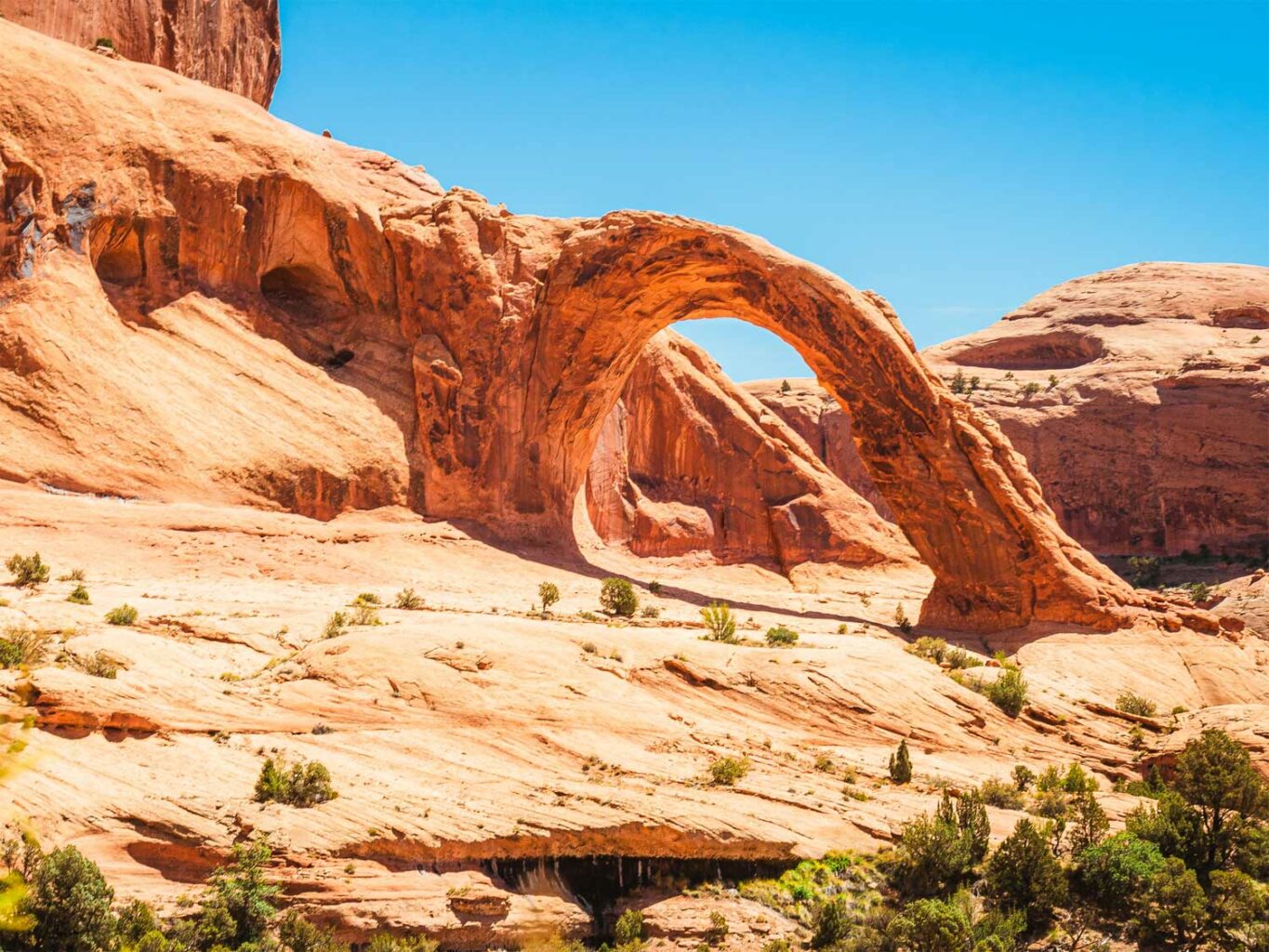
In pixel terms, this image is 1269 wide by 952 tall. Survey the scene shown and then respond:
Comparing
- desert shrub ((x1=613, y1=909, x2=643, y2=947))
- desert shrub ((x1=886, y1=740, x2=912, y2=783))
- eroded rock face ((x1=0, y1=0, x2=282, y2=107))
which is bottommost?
desert shrub ((x1=613, y1=909, x2=643, y2=947))

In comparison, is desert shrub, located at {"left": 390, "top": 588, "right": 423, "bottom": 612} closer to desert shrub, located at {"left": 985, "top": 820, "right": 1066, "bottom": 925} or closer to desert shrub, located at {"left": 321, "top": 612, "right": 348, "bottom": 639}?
desert shrub, located at {"left": 321, "top": 612, "right": 348, "bottom": 639}

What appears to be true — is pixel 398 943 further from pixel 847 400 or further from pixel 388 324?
pixel 388 324

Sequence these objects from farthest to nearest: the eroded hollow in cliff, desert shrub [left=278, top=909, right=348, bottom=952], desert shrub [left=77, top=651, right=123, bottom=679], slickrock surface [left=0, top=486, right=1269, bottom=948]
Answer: the eroded hollow in cliff < desert shrub [left=77, top=651, right=123, bottom=679] < slickrock surface [left=0, top=486, right=1269, bottom=948] < desert shrub [left=278, top=909, right=348, bottom=952]

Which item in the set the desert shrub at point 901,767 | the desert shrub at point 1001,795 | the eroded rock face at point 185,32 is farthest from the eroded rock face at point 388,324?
the desert shrub at point 901,767

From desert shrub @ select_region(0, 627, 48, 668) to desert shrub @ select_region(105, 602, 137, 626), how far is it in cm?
160

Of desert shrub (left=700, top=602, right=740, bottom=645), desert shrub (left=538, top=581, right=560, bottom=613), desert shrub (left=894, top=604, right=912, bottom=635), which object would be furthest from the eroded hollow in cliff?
desert shrub (left=894, top=604, right=912, bottom=635)

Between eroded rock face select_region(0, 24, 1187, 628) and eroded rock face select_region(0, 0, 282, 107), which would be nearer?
eroded rock face select_region(0, 24, 1187, 628)

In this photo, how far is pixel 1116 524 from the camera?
4941cm

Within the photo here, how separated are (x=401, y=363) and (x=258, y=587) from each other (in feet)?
33.4

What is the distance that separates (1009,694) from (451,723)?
34.0ft

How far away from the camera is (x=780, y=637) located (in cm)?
2417

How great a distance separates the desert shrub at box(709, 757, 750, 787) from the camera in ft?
58.0

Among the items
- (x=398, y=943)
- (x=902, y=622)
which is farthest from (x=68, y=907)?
(x=902, y=622)

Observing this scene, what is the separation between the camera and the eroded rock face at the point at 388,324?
25969 millimetres
